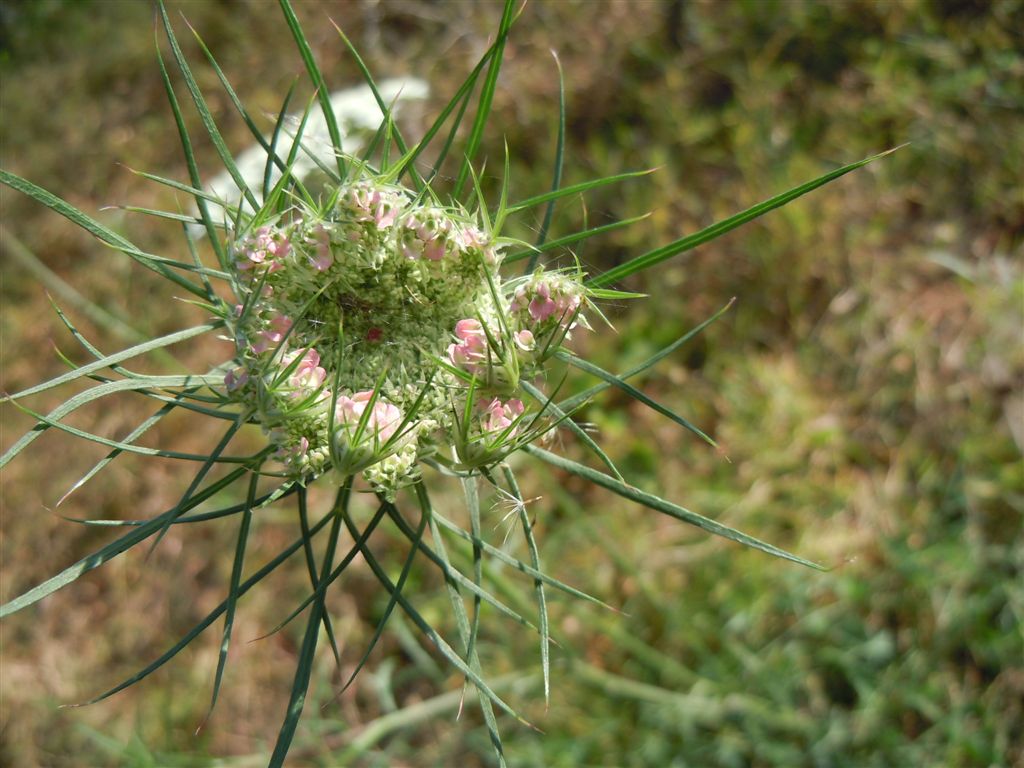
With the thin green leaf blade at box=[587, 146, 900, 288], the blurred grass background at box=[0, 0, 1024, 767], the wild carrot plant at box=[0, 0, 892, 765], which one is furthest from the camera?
the blurred grass background at box=[0, 0, 1024, 767]

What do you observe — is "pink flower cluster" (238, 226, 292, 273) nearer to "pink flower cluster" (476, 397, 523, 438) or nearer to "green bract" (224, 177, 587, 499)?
"green bract" (224, 177, 587, 499)

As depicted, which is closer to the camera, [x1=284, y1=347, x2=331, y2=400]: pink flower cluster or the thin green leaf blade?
the thin green leaf blade

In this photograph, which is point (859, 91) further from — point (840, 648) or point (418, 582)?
point (418, 582)

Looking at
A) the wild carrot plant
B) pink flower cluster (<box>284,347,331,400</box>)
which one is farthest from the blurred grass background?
pink flower cluster (<box>284,347,331,400</box>)

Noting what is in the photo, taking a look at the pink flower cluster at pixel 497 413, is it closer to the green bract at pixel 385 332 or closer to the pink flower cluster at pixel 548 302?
the green bract at pixel 385 332

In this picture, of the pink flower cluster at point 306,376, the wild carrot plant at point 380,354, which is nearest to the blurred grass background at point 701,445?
the wild carrot plant at point 380,354

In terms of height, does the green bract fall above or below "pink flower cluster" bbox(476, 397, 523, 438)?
above
